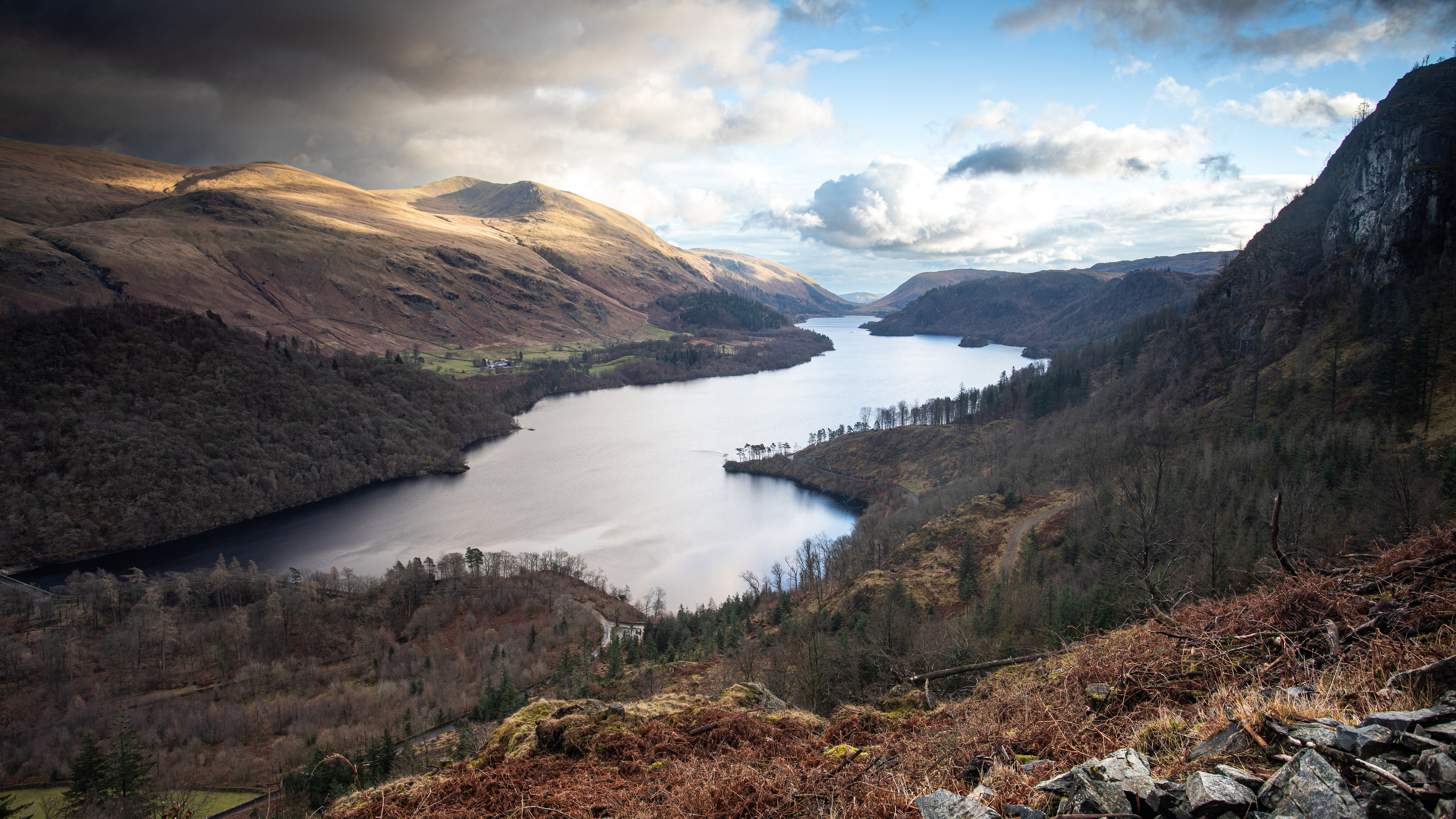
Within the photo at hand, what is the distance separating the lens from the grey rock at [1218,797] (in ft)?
9.17

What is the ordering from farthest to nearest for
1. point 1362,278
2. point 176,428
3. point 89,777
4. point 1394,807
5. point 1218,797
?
point 176,428, point 1362,278, point 89,777, point 1218,797, point 1394,807

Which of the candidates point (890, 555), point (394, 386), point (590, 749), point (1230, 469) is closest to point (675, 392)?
point (394, 386)

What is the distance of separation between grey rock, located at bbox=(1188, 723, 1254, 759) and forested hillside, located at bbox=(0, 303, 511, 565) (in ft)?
323

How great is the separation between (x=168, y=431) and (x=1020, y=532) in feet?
348

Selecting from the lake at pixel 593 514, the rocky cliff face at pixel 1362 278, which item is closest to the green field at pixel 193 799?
the lake at pixel 593 514

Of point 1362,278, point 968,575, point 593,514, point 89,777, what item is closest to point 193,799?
point 89,777

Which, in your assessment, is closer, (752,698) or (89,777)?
(752,698)

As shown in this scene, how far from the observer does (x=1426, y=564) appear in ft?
16.0

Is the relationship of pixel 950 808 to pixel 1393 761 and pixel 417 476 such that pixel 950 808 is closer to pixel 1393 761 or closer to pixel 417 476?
pixel 1393 761

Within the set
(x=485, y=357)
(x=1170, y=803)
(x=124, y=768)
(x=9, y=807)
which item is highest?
(x=485, y=357)

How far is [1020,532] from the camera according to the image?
160 feet

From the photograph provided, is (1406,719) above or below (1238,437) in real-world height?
above

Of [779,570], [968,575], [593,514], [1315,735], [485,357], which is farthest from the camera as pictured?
[485,357]

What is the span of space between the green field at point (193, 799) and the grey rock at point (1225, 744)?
39400 millimetres
